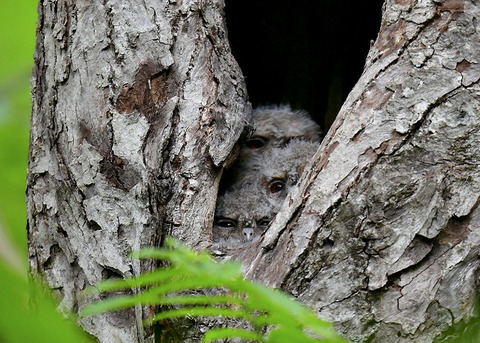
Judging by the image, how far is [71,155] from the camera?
3043 millimetres

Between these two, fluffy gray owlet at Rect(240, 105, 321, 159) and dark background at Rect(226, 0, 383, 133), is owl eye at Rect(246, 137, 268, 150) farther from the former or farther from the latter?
dark background at Rect(226, 0, 383, 133)

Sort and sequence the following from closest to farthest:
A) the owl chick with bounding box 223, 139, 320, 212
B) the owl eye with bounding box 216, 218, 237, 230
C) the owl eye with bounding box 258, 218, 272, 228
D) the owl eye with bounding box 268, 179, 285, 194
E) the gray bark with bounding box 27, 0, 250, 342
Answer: the gray bark with bounding box 27, 0, 250, 342 < the owl eye with bounding box 216, 218, 237, 230 < the owl eye with bounding box 258, 218, 272, 228 < the owl chick with bounding box 223, 139, 320, 212 < the owl eye with bounding box 268, 179, 285, 194

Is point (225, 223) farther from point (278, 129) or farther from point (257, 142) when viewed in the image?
point (278, 129)

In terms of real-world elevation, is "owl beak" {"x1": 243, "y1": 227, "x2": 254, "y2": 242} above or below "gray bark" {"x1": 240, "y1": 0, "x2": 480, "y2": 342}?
below

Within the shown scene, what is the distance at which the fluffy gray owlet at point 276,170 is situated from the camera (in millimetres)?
4227

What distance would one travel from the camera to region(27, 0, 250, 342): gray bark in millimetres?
2889

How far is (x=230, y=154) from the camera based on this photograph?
3.20 m

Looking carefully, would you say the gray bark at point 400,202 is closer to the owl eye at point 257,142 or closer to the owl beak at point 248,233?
the owl beak at point 248,233

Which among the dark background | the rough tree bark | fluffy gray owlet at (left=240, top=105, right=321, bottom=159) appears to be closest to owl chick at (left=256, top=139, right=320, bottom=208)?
fluffy gray owlet at (left=240, top=105, right=321, bottom=159)

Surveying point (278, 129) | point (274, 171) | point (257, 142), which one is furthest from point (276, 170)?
point (278, 129)

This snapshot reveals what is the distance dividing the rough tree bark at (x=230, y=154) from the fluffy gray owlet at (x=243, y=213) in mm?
570

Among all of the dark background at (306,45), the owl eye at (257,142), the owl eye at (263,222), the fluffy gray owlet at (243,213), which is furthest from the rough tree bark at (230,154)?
the dark background at (306,45)

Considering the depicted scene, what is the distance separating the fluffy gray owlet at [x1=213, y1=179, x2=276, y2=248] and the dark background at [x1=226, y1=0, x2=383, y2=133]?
1.16 metres

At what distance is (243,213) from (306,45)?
195 cm
